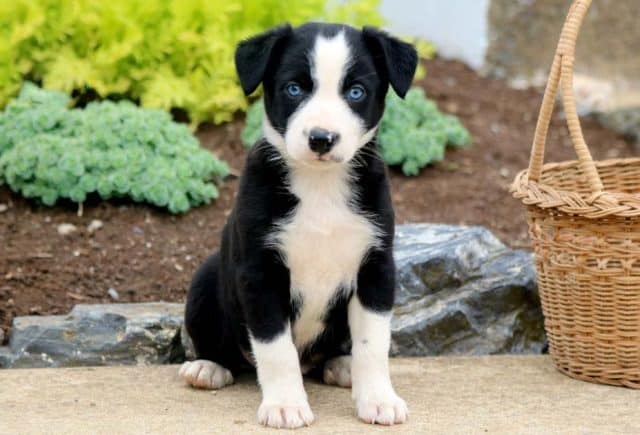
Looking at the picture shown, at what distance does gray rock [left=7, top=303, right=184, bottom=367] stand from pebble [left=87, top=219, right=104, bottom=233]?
3.18 ft

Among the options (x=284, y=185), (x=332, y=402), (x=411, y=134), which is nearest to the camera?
→ (x=284, y=185)

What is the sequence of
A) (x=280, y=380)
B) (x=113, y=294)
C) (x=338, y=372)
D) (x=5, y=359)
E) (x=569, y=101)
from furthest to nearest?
(x=113, y=294) → (x=5, y=359) → (x=338, y=372) → (x=569, y=101) → (x=280, y=380)

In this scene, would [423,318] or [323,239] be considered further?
[423,318]

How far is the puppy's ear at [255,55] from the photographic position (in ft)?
12.2

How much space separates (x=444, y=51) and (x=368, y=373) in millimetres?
5696

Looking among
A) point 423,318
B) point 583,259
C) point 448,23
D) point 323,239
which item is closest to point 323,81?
point 323,239

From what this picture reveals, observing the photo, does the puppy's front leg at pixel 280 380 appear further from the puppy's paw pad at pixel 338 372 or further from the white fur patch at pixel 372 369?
the puppy's paw pad at pixel 338 372

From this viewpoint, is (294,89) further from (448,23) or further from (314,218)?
(448,23)

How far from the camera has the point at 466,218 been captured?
20.8 ft

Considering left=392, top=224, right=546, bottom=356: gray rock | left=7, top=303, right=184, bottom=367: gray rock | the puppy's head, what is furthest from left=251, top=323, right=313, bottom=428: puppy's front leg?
left=392, top=224, right=546, bottom=356: gray rock

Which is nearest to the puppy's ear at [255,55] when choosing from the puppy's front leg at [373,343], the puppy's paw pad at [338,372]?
the puppy's front leg at [373,343]

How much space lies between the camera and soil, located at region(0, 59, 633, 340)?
17.3ft

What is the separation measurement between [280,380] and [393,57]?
1.19m

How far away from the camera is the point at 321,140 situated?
3.44 meters
